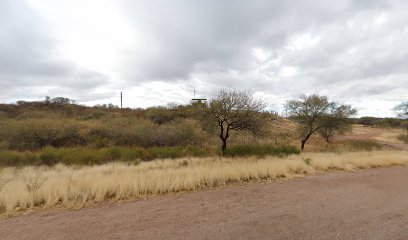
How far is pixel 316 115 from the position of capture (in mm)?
28938

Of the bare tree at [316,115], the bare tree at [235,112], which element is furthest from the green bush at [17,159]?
the bare tree at [316,115]

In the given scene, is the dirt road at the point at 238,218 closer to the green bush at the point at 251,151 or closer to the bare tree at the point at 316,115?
the green bush at the point at 251,151

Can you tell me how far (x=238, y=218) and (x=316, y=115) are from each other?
2640 centimetres

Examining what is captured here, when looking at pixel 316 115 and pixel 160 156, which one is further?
pixel 316 115

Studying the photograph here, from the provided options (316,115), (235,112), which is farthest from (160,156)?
(316,115)

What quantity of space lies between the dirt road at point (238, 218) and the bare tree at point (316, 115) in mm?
21919

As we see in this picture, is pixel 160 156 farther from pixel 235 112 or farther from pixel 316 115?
pixel 316 115

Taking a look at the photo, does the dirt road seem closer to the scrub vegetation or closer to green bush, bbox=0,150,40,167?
the scrub vegetation

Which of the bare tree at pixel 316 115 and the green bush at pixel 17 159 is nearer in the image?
the green bush at pixel 17 159

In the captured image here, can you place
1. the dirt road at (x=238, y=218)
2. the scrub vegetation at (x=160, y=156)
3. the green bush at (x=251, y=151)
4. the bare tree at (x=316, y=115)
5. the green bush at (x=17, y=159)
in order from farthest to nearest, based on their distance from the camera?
the bare tree at (x=316, y=115) → the green bush at (x=251, y=151) → the green bush at (x=17, y=159) → the scrub vegetation at (x=160, y=156) → the dirt road at (x=238, y=218)

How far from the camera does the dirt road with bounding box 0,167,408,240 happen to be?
4816 millimetres

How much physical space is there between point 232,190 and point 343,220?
343cm

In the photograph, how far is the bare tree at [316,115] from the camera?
28984 mm

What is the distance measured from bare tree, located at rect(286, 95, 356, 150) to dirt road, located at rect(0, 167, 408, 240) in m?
21.9
